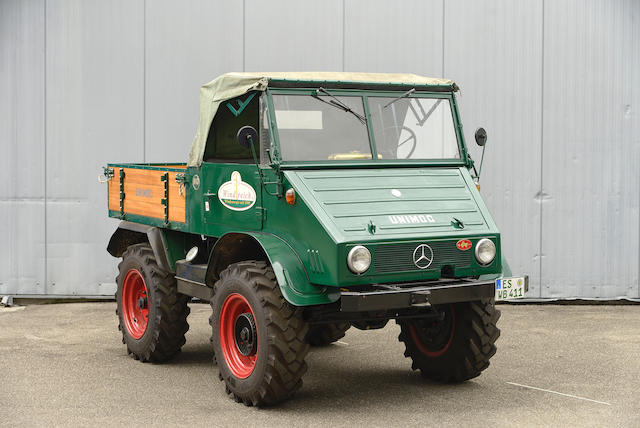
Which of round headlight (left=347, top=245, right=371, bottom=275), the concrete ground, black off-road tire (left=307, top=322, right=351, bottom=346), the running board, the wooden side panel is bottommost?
the concrete ground

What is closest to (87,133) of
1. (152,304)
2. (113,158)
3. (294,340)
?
(113,158)

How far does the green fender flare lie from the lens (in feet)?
23.1

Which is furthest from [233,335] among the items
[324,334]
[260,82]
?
[324,334]

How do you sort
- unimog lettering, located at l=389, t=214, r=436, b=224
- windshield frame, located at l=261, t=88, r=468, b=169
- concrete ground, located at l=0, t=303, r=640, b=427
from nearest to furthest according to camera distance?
concrete ground, located at l=0, t=303, r=640, b=427 → unimog lettering, located at l=389, t=214, r=436, b=224 → windshield frame, located at l=261, t=88, r=468, b=169

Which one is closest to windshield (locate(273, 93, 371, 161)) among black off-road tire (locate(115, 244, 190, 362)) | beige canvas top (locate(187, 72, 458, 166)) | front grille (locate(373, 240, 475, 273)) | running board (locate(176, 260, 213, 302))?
beige canvas top (locate(187, 72, 458, 166))

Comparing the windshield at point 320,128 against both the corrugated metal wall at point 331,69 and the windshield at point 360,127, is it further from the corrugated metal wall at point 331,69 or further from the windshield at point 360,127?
the corrugated metal wall at point 331,69

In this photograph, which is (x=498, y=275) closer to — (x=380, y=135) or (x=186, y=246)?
(x=380, y=135)

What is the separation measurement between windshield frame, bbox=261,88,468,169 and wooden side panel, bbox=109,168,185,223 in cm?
161

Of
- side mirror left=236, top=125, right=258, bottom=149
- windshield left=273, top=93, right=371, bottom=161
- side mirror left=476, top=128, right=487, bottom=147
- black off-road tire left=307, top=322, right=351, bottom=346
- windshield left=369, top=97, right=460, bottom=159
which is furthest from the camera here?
black off-road tire left=307, top=322, right=351, bottom=346

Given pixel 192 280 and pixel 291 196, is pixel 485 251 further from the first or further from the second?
pixel 192 280

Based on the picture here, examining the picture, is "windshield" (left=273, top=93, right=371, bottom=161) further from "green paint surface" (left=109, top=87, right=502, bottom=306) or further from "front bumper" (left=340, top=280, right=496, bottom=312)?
"front bumper" (left=340, top=280, right=496, bottom=312)

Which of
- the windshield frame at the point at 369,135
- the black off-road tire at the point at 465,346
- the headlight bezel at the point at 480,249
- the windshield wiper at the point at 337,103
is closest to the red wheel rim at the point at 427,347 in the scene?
the black off-road tire at the point at 465,346

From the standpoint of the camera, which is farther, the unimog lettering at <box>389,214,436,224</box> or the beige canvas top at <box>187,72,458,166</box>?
the beige canvas top at <box>187,72,458,166</box>

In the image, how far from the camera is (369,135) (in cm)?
801
